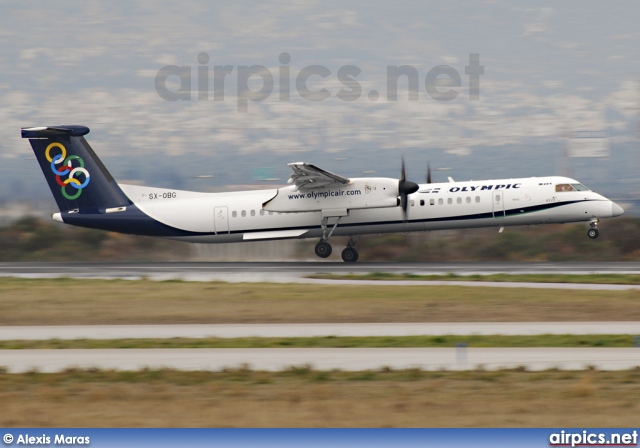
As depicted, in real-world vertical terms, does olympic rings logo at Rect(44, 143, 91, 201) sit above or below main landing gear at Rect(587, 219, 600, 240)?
above

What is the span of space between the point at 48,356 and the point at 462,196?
74.6 ft

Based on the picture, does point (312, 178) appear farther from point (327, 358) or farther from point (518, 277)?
point (327, 358)

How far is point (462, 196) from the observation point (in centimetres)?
3528

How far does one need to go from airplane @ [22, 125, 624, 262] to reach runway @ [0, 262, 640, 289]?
166 cm

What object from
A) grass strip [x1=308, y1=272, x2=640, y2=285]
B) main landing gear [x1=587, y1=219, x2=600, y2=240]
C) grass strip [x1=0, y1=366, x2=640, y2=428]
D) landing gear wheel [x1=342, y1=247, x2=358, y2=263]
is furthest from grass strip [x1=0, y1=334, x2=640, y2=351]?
landing gear wheel [x1=342, y1=247, x2=358, y2=263]

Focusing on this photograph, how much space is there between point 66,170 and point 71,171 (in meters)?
0.22

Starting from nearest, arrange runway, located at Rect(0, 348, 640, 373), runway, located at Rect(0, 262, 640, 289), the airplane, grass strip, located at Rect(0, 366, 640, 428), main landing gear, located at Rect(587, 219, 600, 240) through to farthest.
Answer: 1. grass strip, located at Rect(0, 366, 640, 428)
2. runway, located at Rect(0, 348, 640, 373)
3. runway, located at Rect(0, 262, 640, 289)
4. the airplane
5. main landing gear, located at Rect(587, 219, 600, 240)

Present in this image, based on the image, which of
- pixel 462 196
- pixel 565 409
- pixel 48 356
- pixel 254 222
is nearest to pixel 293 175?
pixel 254 222

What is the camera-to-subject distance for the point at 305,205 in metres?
36.4

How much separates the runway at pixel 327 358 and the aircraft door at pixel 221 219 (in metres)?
20.8

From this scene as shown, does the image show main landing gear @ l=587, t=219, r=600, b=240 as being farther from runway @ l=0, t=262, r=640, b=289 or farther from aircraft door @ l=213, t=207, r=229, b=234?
aircraft door @ l=213, t=207, r=229, b=234

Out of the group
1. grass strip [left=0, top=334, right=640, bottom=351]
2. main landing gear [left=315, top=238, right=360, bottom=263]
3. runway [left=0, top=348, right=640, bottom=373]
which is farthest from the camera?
main landing gear [left=315, top=238, right=360, bottom=263]

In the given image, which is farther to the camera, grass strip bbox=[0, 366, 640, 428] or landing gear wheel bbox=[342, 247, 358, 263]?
landing gear wheel bbox=[342, 247, 358, 263]

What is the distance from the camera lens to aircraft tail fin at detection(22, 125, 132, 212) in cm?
3709
